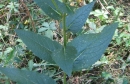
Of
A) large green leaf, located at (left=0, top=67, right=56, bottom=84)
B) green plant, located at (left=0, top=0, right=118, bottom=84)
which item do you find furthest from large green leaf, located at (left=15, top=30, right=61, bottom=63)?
large green leaf, located at (left=0, top=67, right=56, bottom=84)

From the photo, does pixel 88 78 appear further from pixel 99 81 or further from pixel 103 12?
pixel 103 12

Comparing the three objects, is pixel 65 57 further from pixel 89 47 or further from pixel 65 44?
pixel 89 47

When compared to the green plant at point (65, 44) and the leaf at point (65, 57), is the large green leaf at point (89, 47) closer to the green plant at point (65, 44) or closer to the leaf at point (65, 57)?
the green plant at point (65, 44)

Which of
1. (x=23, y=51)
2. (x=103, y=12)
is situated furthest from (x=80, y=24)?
(x=103, y=12)

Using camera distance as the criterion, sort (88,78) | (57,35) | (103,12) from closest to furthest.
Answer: (88,78) < (57,35) < (103,12)

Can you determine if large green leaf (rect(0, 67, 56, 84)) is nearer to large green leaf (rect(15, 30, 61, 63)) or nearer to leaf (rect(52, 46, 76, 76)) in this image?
large green leaf (rect(15, 30, 61, 63))

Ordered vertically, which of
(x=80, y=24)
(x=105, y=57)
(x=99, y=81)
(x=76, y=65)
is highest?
(x=80, y=24)

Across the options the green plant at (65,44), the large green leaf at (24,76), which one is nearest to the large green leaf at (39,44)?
the green plant at (65,44)
